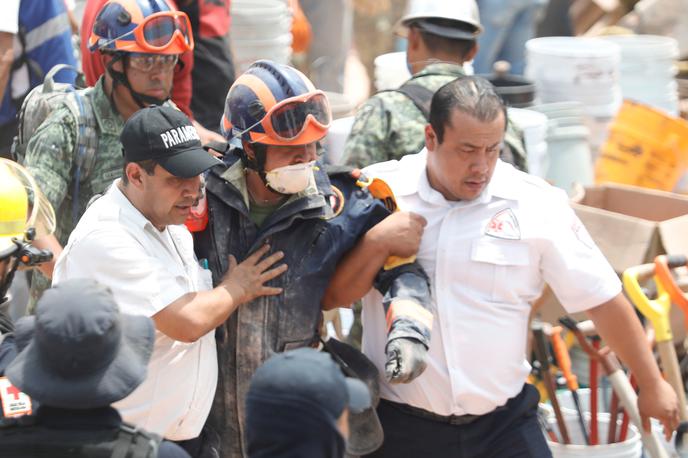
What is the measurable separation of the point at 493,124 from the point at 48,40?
8.76ft

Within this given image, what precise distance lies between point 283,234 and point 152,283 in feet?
1.74

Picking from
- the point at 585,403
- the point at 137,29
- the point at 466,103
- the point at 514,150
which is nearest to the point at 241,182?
the point at 466,103

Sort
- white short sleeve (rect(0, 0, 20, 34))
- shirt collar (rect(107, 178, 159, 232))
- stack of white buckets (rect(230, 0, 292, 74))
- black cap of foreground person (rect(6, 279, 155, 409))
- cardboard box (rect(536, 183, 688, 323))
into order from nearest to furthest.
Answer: black cap of foreground person (rect(6, 279, 155, 409)) < shirt collar (rect(107, 178, 159, 232)) < white short sleeve (rect(0, 0, 20, 34)) < cardboard box (rect(536, 183, 688, 323)) < stack of white buckets (rect(230, 0, 292, 74))

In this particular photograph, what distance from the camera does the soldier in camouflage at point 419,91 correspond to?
504cm

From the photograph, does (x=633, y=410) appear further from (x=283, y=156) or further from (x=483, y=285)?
(x=283, y=156)

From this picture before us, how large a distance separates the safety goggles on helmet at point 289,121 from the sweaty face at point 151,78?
3.07 ft

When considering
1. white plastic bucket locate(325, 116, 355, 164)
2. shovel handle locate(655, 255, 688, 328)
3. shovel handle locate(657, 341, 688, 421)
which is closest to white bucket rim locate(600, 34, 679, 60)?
white plastic bucket locate(325, 116, 355, 164)

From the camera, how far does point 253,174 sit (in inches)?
158

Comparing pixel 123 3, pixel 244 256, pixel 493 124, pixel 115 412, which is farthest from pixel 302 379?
pixel 123 3

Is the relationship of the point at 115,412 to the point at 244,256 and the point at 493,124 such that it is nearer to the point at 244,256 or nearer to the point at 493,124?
the point at 244,256

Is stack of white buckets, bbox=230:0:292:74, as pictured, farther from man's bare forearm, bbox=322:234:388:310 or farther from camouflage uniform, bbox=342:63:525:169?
man's bare forearm, bbox=322:234:388:310

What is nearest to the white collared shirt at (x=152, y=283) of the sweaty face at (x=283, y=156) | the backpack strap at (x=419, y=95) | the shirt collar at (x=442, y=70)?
the sweaty face at (x=283, y=156)

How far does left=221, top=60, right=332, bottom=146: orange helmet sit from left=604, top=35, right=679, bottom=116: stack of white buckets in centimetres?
509

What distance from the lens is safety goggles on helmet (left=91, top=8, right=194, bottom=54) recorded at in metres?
4.77
